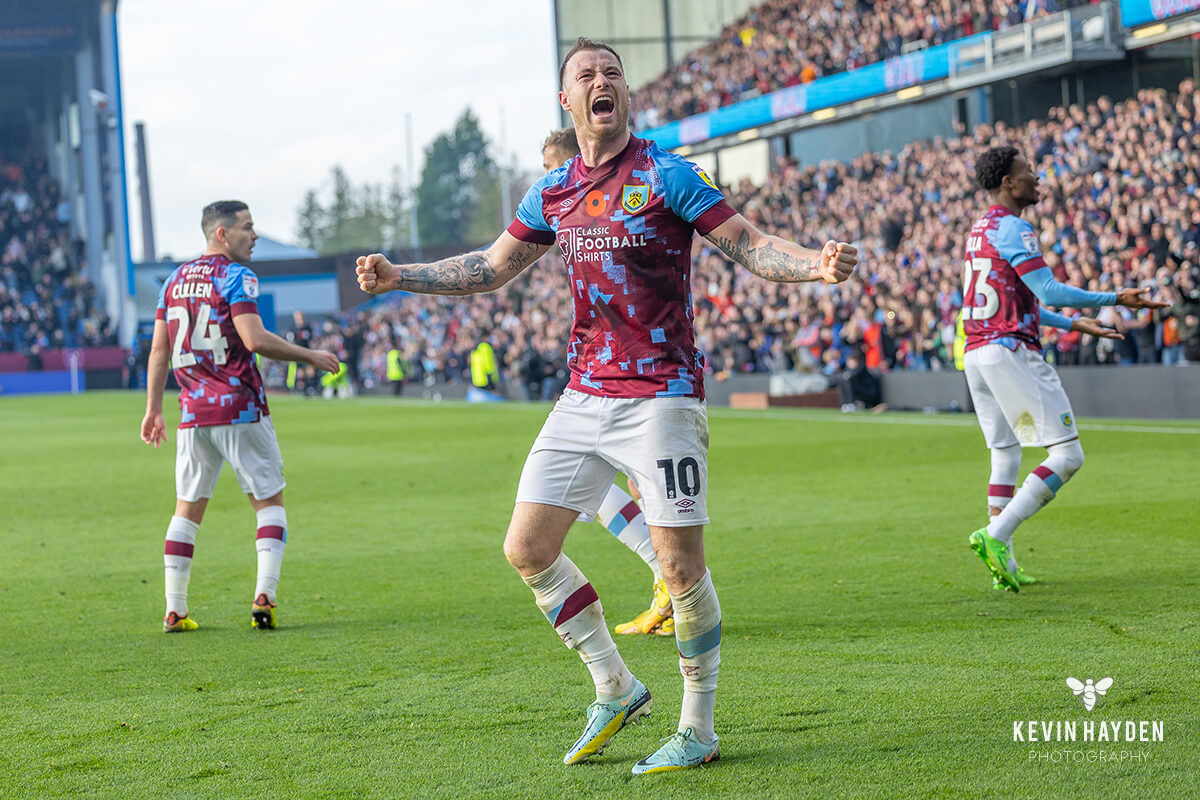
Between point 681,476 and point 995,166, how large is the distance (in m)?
3.72

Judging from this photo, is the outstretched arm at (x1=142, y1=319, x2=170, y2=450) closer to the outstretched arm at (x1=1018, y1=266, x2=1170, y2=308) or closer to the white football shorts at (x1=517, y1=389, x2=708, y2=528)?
the white football shorts at (x1=517, y1=389, x2=708, y2=528)

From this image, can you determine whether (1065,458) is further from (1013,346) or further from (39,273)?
(39,273)

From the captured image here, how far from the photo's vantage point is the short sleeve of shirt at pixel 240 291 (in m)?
6.88

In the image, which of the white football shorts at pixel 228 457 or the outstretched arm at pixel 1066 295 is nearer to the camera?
the outstretched arm at pixel 1066 295

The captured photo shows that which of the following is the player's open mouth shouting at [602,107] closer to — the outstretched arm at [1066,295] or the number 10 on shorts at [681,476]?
the number 10 on shorts at [681,476]

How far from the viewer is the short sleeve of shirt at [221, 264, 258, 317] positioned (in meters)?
6.88

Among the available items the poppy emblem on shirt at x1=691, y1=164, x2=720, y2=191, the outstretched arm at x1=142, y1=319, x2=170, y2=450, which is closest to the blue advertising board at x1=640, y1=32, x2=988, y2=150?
the outstretched arm at x1=142, y1=319, x2=170, y2=450

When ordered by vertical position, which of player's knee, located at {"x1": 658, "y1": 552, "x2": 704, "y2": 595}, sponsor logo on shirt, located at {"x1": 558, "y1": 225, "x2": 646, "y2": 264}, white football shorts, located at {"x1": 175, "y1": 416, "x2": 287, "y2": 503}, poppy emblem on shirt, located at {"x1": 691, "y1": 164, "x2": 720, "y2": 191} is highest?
poppy emblem on shirt, located at {"x1": 691, "y1": 164, "x2": 720, "y2": 191}

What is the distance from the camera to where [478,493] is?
12.8 m

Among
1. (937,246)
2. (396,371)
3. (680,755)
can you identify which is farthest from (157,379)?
(396,371)

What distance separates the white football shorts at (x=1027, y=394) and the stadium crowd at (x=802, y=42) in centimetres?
2251

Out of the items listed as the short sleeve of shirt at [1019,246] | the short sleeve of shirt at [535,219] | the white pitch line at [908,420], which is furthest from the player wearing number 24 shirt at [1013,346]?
the white pitch line at [908,420]

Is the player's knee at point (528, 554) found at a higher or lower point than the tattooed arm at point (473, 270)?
lower

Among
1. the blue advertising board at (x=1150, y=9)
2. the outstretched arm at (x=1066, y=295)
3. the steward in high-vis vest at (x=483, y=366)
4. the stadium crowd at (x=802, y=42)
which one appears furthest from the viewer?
the steward in high-vis vest at (x=483, y=366)
